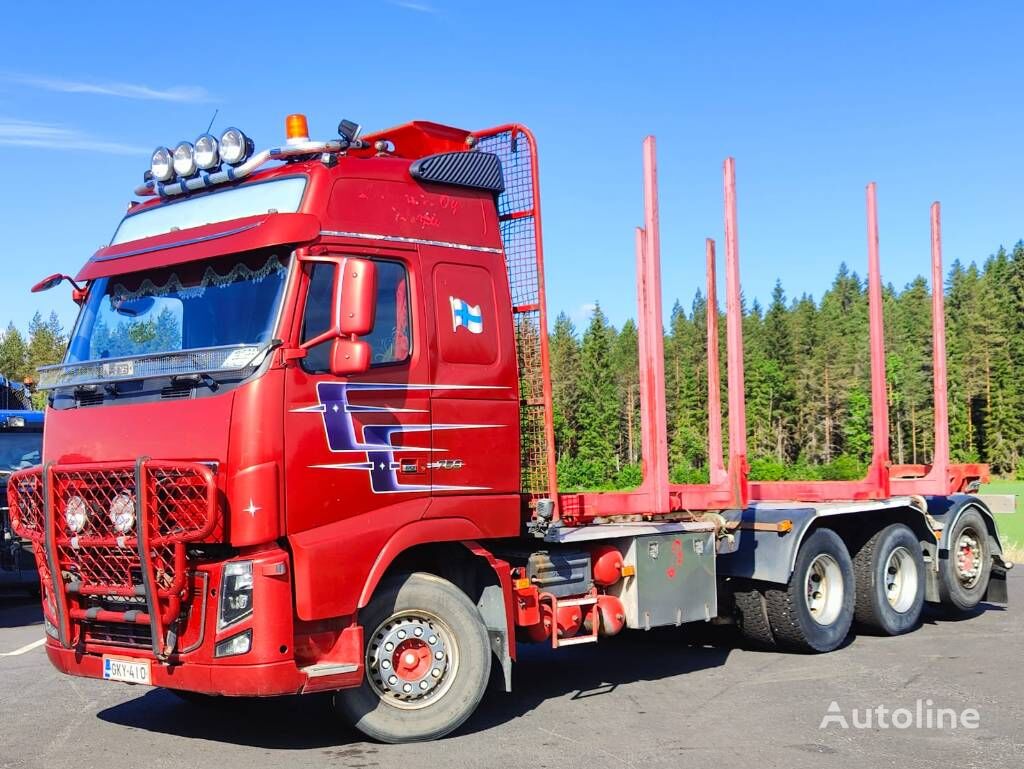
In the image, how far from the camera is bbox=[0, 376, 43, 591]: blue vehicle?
13.3 metres

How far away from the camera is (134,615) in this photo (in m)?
6.47

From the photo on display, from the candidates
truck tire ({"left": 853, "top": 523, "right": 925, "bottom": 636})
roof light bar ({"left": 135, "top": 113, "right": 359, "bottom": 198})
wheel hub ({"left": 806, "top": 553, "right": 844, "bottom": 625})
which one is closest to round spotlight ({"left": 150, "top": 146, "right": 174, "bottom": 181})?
roof light bar ({"left": 135, "top": 113, "right": 359, "bottom": 198})

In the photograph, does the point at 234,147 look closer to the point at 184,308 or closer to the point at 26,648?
the point at 184,308

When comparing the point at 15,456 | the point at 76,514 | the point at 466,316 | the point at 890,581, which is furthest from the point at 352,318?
the point at 15,456

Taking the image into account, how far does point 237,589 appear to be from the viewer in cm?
620

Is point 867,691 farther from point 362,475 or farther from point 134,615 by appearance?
point 134,615

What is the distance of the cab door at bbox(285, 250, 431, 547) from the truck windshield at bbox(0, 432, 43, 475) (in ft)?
31.3

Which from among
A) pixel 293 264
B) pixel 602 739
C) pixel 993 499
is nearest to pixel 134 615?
pixel 293 264

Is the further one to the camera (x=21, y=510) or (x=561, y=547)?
(x=561, y=547)

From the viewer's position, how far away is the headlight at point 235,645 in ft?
20.3

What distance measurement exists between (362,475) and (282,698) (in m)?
2.66

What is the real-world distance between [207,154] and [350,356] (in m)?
1.91

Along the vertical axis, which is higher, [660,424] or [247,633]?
[660,424]

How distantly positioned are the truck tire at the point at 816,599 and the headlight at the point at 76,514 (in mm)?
5808
